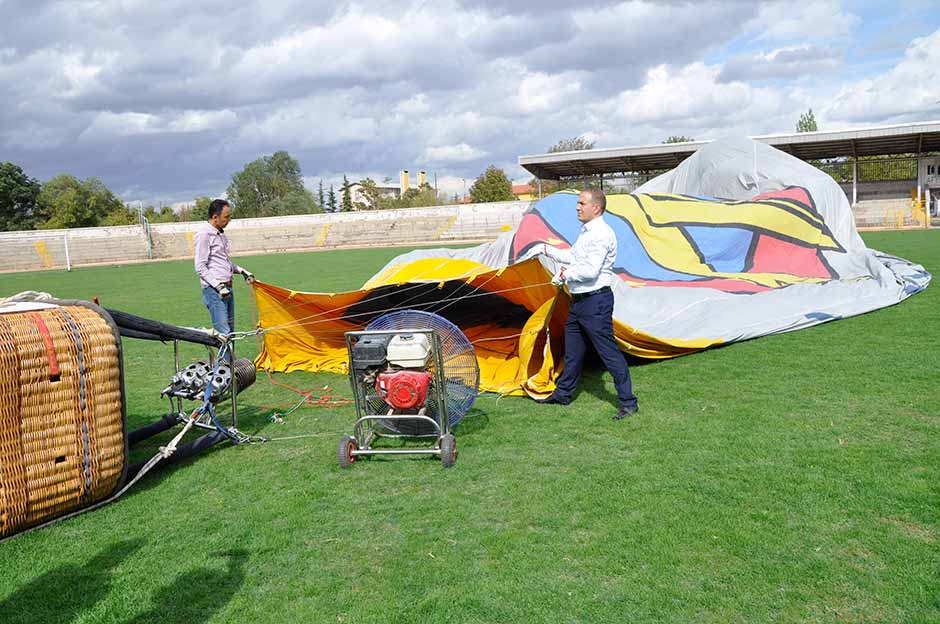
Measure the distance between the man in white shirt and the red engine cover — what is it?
145 centimetres

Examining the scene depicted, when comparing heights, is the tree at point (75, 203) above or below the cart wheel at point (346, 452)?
above

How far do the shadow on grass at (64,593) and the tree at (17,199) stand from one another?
6683 centimetres

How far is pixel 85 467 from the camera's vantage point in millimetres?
3686

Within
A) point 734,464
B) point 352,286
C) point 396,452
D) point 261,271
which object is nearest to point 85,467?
point 396,452

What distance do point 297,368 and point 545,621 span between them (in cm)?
536

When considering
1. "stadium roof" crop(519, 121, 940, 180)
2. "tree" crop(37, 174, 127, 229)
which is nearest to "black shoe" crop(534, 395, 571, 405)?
"stadium roof" crop(519, 121, 940, 180)

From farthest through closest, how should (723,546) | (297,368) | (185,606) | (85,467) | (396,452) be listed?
(297,368) < (396,452) < (85,467) < (723,546) < (185,606)

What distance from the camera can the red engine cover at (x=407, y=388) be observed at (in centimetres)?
431

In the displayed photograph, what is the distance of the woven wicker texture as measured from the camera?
335 centimetres

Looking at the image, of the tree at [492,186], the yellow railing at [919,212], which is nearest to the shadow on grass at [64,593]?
the yellow railing at [919,212]

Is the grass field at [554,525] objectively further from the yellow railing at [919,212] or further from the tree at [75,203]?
the tree at [75,203]

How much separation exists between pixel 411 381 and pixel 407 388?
50mm

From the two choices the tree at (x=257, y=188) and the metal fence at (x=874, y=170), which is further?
the tree at (x=257, y=188)

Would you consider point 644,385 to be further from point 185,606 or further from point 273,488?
point 185,606
